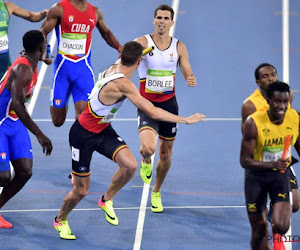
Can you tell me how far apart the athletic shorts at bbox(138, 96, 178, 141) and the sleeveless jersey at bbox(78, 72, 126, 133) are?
3.88 feet

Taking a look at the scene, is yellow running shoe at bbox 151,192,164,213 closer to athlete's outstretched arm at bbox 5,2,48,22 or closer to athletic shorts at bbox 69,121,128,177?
athletic shorts at bbox 69,121,128,177

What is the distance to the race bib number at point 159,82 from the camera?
34.9 ft

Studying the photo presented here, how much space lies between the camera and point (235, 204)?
420 inches

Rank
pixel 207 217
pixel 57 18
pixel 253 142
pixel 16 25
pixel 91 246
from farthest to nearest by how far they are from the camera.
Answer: pixel 16 25 → pixel 57 18 → pixel 207 217 → pixel 91 246 → pixel 253 142

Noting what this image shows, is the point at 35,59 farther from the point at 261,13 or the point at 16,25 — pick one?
the point at 261,13

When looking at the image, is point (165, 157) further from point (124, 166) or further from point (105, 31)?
point (105, 31)

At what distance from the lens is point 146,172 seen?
11023 mm

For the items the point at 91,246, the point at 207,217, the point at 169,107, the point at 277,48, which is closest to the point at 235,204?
the point at 207,217

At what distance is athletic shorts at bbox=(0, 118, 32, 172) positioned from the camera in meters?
9.55

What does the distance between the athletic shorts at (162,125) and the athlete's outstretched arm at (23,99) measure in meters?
1.73

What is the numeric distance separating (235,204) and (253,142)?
9.34 ft

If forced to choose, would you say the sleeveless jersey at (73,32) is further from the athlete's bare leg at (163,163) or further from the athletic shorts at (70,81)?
the athlete's bare leg at (163,163)

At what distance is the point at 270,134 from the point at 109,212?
105 inches

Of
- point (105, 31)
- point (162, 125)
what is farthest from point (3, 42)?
point (162, 125)
